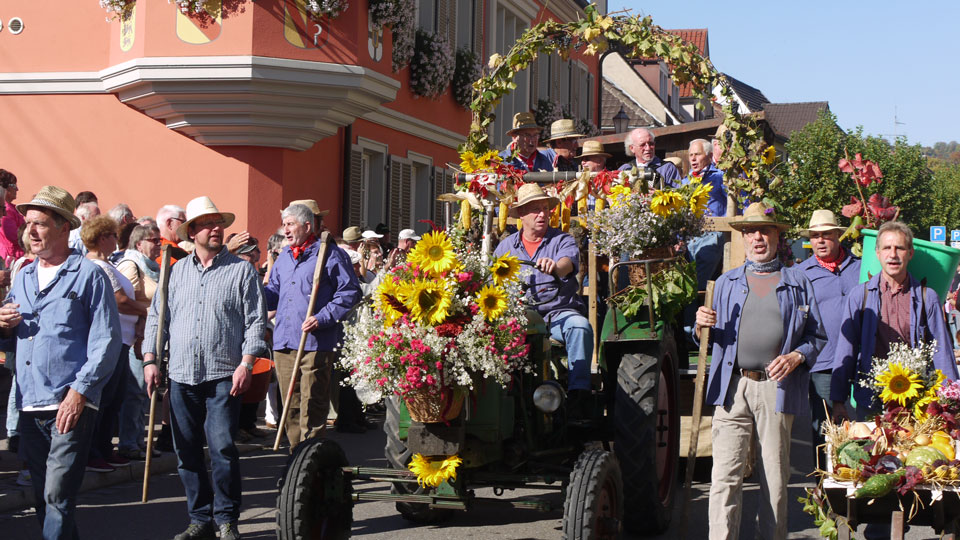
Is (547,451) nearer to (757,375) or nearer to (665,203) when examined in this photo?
(757,375)

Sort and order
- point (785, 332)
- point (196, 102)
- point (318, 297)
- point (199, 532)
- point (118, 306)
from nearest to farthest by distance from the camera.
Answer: point (785, 332), point (199, 532), point (318, 297), point (118, 306), point (196, 102)

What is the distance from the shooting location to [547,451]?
715cm

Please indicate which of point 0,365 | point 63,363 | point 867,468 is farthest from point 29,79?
point 867,468

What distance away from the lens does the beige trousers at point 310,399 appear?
8.84 m

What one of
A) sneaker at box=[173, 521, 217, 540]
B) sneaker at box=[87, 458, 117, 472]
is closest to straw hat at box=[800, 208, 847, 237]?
sneaker at box=[173, 521, 217, 540]

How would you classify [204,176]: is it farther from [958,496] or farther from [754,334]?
[958,496]

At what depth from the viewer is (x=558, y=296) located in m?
7.78

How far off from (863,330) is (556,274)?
1.83 meters

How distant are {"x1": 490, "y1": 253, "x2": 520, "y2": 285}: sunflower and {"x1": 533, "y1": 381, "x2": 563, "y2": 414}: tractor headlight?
70cm

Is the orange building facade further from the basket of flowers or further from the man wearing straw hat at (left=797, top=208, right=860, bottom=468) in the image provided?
the basket of flowers

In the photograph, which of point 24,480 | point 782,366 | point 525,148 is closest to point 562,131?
point 525,148

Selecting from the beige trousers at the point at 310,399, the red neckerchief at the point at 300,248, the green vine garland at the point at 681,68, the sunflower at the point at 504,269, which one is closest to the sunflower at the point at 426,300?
the sunflower at the point at 504,269

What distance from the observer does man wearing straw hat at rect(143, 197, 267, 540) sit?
287 inches

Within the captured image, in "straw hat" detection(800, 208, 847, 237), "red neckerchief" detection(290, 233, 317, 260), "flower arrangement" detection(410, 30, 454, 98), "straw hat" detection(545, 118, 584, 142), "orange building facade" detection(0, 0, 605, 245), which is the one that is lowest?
"red neckerchief" detection(290, 233, 317, 260)
